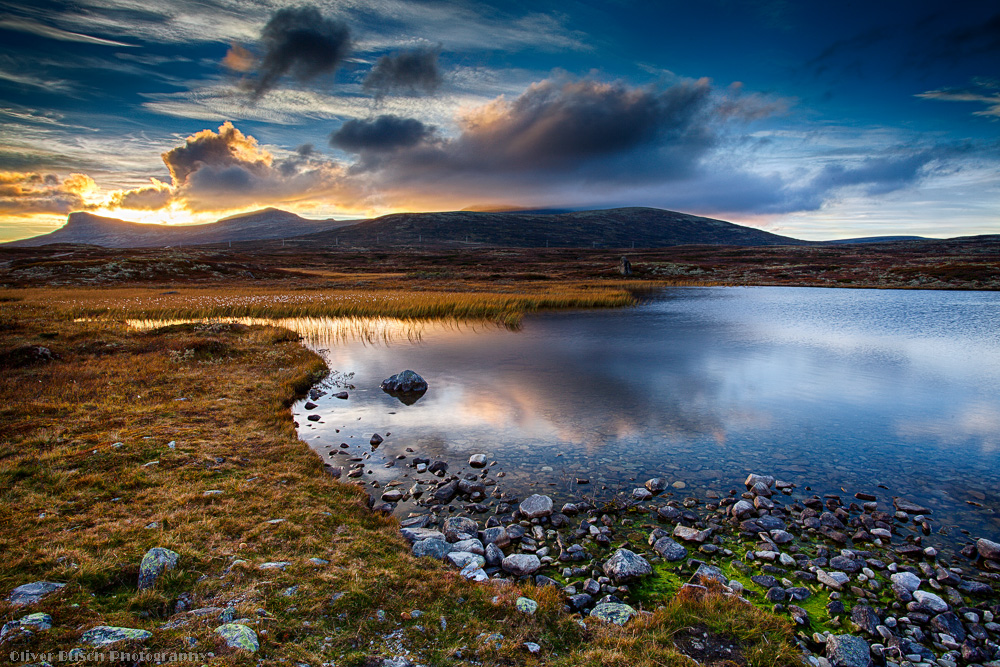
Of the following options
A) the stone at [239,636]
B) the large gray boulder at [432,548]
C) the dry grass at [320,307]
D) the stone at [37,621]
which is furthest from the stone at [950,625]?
the dry grass at [320,307]

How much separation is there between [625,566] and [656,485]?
3260 millimetres

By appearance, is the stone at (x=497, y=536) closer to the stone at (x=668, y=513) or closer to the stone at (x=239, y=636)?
the stone at (x=668, y=513)

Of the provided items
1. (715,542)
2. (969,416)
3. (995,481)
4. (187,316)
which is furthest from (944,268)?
(187,316)

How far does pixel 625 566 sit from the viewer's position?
700cm

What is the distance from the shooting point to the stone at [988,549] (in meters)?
7.38

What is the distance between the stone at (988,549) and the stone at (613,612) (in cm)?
623

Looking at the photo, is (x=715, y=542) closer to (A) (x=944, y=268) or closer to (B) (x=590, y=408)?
(B) (x=590, y=408)

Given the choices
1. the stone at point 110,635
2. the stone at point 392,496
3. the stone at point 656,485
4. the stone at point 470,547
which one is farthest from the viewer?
the stone at point 656,485

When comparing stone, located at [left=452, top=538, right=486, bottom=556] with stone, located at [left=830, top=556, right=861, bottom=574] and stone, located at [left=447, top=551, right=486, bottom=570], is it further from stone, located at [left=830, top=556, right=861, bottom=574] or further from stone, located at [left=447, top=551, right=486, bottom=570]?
stone, located at [left=830, top=556, right=861, bottom=574]

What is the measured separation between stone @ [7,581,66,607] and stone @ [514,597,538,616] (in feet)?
17.5

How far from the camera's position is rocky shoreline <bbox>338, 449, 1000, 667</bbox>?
19.4 ft

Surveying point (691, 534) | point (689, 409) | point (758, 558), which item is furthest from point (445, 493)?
point (689, 409)

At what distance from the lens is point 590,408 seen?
16.0m

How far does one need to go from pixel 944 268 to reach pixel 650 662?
10774cm
